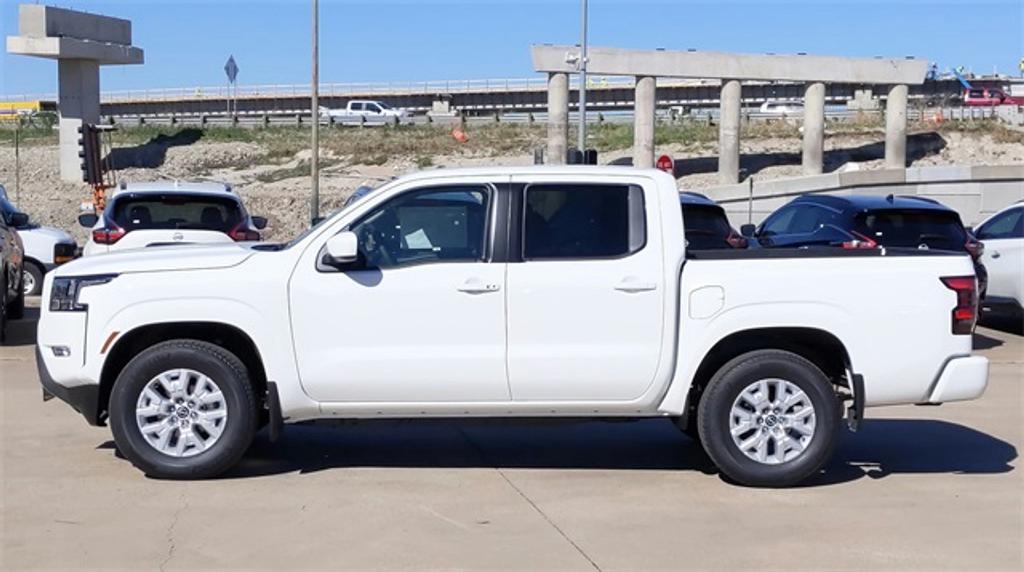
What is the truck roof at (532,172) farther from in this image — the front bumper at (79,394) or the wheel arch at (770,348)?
the front bumper at (79,394)

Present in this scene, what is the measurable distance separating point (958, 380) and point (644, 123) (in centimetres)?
3885

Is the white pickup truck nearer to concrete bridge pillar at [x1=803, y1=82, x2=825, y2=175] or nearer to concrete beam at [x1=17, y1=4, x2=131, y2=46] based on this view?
concrete bridge pillar at [x1=803, y1=82, x2=825, y2=175]

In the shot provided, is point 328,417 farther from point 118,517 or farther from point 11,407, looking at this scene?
point 11,407

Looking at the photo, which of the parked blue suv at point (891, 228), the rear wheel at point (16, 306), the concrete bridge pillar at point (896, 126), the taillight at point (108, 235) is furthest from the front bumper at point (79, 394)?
Result: the concrete bridge pillar at point (896, 126)

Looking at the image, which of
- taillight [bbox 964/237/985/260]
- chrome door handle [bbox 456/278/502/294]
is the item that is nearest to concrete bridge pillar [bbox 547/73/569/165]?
taillight [bbox 964/237/985/260]

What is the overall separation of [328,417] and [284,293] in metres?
0.79

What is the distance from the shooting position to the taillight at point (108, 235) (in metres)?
14.7

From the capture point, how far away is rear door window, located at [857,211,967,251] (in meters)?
15.7

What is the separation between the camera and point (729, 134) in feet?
155

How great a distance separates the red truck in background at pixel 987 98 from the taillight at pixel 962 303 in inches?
2542

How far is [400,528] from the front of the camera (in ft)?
24.1

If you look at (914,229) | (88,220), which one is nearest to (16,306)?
(88,220)

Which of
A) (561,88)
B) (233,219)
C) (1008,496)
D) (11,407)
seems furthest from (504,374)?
(561,88)

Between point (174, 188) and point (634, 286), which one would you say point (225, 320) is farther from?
point (174, 188)
